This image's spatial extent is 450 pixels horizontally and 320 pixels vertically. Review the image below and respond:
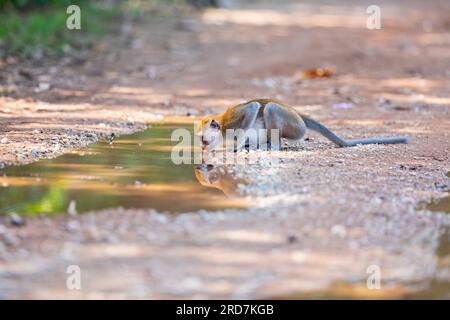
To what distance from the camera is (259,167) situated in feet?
25.3

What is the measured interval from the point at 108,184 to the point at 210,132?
162 cm

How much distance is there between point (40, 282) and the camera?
16.5 ft

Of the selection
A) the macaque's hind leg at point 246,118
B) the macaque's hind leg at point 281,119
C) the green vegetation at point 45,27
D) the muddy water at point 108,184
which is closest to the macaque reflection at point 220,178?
the muddy water at point 108,184

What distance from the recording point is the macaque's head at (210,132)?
8.41 meters

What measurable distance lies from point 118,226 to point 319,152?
3.09 metres

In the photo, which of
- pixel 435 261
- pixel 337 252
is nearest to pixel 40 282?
pixel 337 252

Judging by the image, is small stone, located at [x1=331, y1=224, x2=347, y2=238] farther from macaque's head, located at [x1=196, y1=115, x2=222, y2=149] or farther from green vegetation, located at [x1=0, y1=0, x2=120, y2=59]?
green vegetation, located at [x1=0, y1=0, x2=120, y2=59]

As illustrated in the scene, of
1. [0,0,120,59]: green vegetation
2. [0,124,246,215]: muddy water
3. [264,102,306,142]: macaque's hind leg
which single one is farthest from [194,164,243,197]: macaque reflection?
[0,0,120,59]: green vegetation

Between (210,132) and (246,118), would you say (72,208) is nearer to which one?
(210,132)

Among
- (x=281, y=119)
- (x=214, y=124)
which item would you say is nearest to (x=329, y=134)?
(x=281, y=119)

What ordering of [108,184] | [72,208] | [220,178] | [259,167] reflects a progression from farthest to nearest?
[259,167]
[220,178]
[108,184]
[72,208]

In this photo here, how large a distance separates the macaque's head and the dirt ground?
368 millimetres

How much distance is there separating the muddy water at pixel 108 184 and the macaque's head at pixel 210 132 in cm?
40

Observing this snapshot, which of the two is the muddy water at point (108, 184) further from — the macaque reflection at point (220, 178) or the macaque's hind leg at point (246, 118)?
the macaque's hind leg at point (246, 118)
